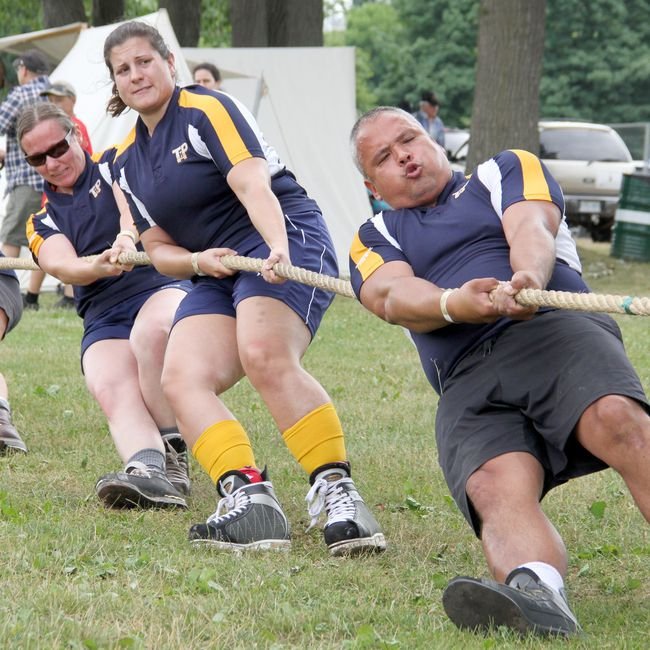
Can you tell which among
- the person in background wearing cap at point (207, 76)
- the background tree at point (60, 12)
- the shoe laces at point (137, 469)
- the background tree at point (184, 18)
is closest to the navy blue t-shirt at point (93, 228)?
the shoe laces at point (137, 469)

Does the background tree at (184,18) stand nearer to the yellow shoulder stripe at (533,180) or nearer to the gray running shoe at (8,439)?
the gray running shoe at (8,439)

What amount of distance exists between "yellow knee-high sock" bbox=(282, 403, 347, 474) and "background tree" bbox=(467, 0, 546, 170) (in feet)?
33.6

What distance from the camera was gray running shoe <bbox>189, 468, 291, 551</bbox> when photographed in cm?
429

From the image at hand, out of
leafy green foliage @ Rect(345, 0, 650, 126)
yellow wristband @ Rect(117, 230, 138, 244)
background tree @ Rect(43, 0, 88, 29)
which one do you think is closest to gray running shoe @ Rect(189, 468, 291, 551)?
yellow wristband @ Rect(117, 230, 138, 244)

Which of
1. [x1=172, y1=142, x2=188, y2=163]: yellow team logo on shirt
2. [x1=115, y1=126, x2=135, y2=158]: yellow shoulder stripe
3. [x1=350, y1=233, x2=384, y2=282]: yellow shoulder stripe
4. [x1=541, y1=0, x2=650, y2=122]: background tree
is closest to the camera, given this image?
[x1=350, y1=233, x2=384, y2=282]: yellow shoulder stripe

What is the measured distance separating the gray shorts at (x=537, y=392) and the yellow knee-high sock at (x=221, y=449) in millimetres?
918

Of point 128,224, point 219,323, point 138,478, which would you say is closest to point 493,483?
point 219,323

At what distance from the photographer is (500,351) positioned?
377cm

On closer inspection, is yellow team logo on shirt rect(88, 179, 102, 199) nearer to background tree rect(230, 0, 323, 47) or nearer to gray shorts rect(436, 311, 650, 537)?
gray shorts rect(436, 311, 650, 537)

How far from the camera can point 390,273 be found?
391cm

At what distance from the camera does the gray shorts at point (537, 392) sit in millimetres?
3555

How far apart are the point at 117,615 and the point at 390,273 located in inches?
50.5

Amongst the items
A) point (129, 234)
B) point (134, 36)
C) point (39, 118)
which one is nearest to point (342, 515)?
point (129, 234)

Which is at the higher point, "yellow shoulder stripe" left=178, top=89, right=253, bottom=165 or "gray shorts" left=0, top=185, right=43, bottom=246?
"yellow shoulder stripe" left=178, top=89, right=253, bottom=165
